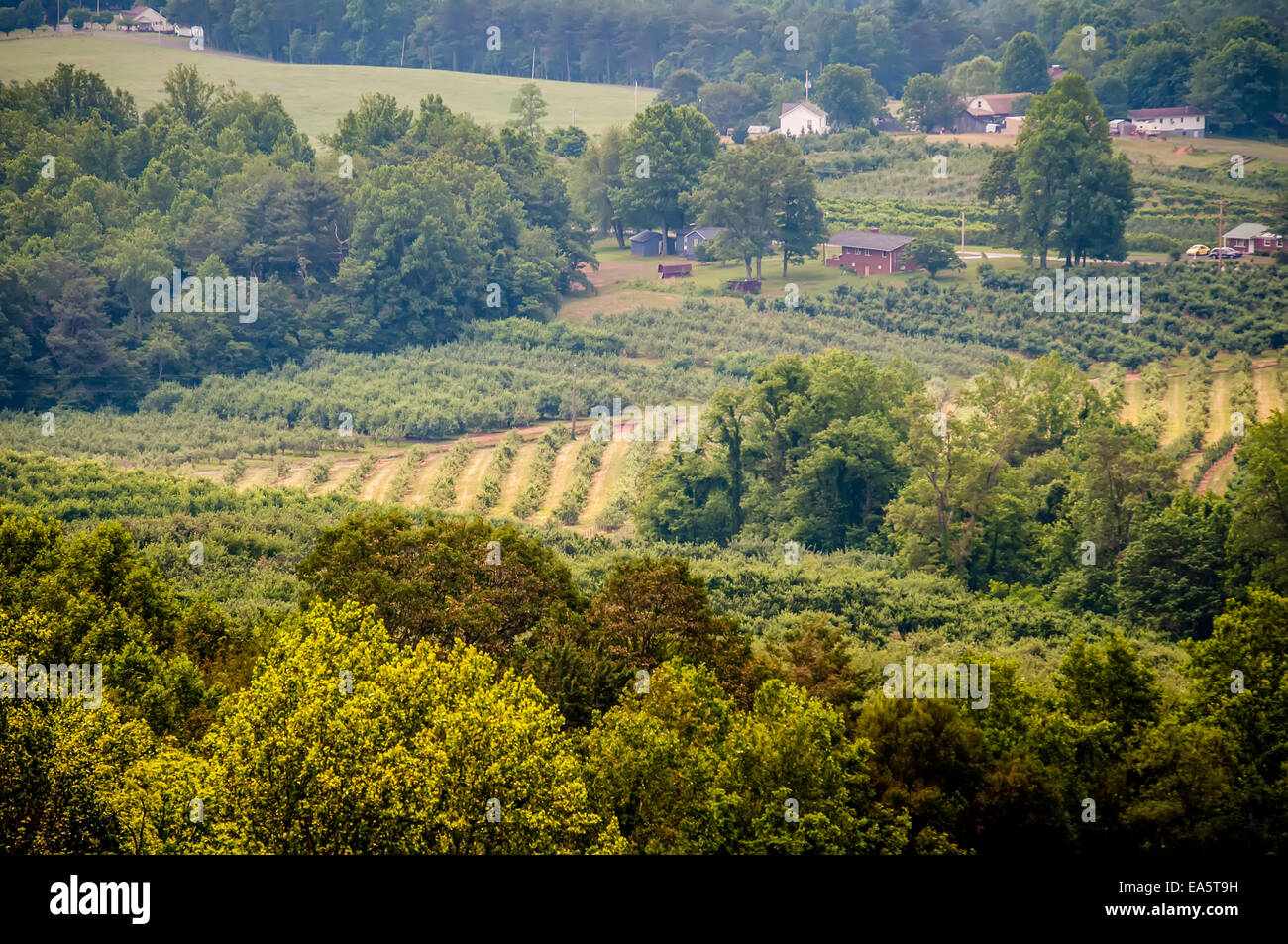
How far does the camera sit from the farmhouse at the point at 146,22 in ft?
597

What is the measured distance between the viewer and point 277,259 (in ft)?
352

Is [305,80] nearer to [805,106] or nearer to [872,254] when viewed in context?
[805,106]

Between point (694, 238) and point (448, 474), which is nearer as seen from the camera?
point (448, 474)

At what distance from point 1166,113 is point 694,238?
53.1 m

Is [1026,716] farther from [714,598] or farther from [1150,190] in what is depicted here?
[1150,190]

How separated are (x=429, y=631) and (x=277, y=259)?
254ft

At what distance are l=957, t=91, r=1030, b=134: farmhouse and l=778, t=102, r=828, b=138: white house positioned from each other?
13972mm

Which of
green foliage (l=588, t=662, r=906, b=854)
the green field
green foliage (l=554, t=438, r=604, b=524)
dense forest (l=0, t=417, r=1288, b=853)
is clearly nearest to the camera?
dense forest (l=0, t=417, r=1288, b=853)

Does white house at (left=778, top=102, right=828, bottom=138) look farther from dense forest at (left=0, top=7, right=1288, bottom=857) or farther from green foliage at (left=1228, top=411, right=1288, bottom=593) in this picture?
green foliage at (left=1228, top=411, right=1288, bottom=593)

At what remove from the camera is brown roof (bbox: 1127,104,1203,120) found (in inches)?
5536

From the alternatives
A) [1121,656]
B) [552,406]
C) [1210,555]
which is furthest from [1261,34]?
[1121,656]

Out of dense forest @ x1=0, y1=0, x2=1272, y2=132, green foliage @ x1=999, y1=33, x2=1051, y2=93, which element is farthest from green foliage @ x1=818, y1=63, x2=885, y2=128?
green foliage @ x1=999, y1=33, x2=1051, y2=93

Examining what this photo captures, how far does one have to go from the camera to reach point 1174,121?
141125 mm

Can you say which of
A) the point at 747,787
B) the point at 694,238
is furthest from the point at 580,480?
the point at 694,238
